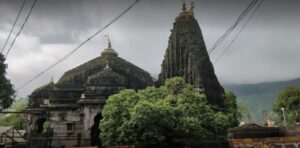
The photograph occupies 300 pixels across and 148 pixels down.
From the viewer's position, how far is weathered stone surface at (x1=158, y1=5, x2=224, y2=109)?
34.5 metres

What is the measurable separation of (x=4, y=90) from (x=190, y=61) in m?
21.9

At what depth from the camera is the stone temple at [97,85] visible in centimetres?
2688

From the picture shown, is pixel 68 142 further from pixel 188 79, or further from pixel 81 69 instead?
pixel 188 79

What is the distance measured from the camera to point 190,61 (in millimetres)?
35906

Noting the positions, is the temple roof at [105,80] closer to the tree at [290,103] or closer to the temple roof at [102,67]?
the temple roof at [102,67]

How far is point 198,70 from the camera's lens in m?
34.5

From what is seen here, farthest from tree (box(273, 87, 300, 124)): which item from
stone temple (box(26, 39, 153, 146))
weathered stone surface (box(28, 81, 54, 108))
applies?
weathered stone surface (box(28, 81, 54, 108))

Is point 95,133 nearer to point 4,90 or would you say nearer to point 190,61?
point 4,90

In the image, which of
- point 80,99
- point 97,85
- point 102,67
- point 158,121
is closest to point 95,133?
point 80,99

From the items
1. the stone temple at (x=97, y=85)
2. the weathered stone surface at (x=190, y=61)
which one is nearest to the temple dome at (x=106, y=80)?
the stone temple at (x=97, y=85)

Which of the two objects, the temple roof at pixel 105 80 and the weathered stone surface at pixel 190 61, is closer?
the temple roof at pixel 105 80

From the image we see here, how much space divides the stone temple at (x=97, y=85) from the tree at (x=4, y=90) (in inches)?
141

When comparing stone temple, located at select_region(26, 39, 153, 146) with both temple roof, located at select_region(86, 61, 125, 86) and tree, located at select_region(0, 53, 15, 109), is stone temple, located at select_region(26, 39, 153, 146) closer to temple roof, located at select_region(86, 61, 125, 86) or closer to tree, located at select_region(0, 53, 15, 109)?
temple roof, located at select_region(86, 61, 125, 86)

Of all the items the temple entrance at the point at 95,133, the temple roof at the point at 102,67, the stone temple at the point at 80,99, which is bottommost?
the temple entrance at the point at 95,133
